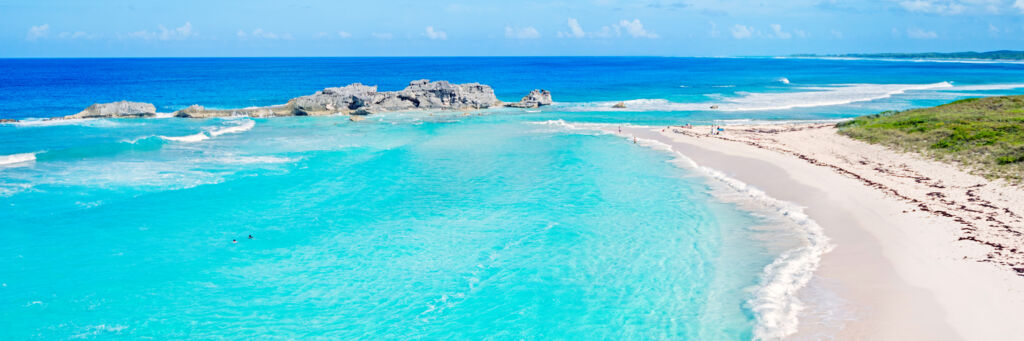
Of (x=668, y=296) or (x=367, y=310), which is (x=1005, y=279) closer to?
(x=668, y=296)

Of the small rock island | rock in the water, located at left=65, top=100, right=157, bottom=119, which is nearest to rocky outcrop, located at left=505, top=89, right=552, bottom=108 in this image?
the small rock island

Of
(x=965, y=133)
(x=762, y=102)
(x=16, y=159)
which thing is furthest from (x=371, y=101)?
(x=965, y=133)

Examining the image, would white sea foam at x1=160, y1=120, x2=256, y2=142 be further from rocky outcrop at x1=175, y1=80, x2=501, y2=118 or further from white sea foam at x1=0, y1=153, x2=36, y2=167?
white sea foam at x1=0, y1=153, x2=36, y2=167

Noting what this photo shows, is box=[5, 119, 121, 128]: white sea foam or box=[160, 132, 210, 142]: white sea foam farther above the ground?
box=[5, 119, 121, 128]: white sea foam

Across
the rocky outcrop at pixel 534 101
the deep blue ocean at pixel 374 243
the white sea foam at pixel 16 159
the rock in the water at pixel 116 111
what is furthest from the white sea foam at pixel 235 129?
the rocky outcrop at pixel 534 101

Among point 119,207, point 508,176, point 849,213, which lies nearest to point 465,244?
point 508,176

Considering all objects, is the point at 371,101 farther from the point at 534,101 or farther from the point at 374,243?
the point at 374,243
